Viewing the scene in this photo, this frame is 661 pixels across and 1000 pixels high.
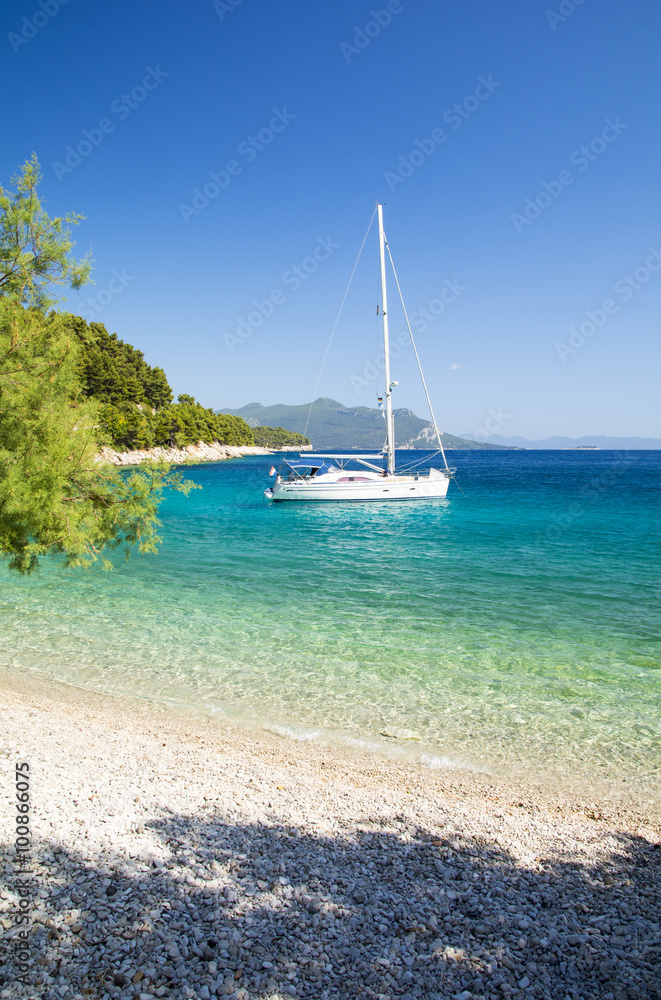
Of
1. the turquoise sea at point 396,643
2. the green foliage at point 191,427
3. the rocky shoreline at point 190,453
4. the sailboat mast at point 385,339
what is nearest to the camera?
the turquoise sea at point 396,643

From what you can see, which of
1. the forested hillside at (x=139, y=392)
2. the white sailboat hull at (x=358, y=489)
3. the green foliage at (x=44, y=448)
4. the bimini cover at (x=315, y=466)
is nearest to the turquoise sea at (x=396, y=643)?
the green foliage at (x=44, y=448)

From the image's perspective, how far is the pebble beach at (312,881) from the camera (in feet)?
10.2

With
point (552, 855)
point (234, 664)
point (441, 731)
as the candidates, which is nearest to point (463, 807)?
point (552, 855)

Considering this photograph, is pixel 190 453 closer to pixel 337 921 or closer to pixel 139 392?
pixel 139 392

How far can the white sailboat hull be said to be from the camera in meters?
36.2

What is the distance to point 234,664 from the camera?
31.1ft

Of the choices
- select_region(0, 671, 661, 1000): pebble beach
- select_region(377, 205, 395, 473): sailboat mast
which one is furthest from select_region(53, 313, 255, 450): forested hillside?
select_region(0, 671, 661, 1000): pebble beach

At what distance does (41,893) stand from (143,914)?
2.40 feet

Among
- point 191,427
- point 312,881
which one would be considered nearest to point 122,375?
point 191,427

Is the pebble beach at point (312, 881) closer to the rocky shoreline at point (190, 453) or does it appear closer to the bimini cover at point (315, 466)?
the bimini cover at point (315, 466)

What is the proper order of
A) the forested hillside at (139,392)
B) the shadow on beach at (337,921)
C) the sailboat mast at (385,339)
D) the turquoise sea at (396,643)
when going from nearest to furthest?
the shadow on beach at (337,921) → the turquoise sea at (396,643) → the sailboat mast at (385,339) → the forested hillside at (139,392)

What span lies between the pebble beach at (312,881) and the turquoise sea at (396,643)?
112cm

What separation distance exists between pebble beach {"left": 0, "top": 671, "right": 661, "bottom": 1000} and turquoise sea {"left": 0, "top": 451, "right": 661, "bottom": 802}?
112cm

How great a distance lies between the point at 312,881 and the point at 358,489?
32374 mm
